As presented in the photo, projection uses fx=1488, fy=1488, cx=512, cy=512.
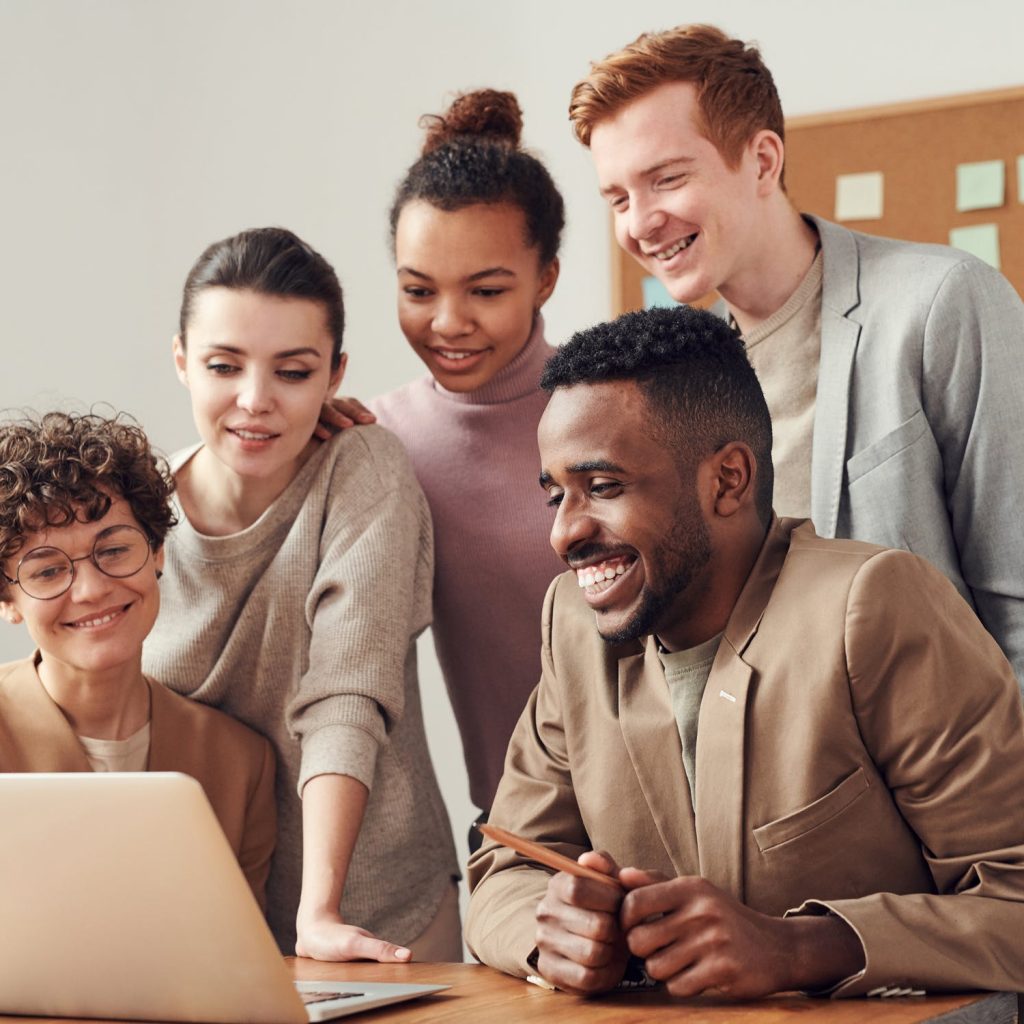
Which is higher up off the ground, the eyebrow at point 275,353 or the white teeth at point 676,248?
the white teeth at point 676,248

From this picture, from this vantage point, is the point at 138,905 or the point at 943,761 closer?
the point at 138,905

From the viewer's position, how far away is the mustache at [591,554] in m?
1.46

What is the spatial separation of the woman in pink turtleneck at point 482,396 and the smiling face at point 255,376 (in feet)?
0.83

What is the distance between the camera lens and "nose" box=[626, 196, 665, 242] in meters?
1.96

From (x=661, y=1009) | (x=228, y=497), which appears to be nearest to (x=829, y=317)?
(x=228, y=497)

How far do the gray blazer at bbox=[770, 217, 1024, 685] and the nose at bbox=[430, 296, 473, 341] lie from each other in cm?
59

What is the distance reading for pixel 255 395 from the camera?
2016 millimetres

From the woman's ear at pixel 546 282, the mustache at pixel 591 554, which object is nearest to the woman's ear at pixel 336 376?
the woman's ear at pixel 546 282

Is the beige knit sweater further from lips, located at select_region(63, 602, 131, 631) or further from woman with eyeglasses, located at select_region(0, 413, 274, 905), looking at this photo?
lips, located at select_region(63, 602, 131, 631)

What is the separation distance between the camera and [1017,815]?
51.9 inches

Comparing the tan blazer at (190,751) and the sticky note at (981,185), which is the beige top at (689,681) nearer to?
the tan blazer at (190,751)

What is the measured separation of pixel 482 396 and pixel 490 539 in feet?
0.75

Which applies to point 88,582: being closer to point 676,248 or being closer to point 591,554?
point 591,554

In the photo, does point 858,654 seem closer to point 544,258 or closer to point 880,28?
point 544,258
